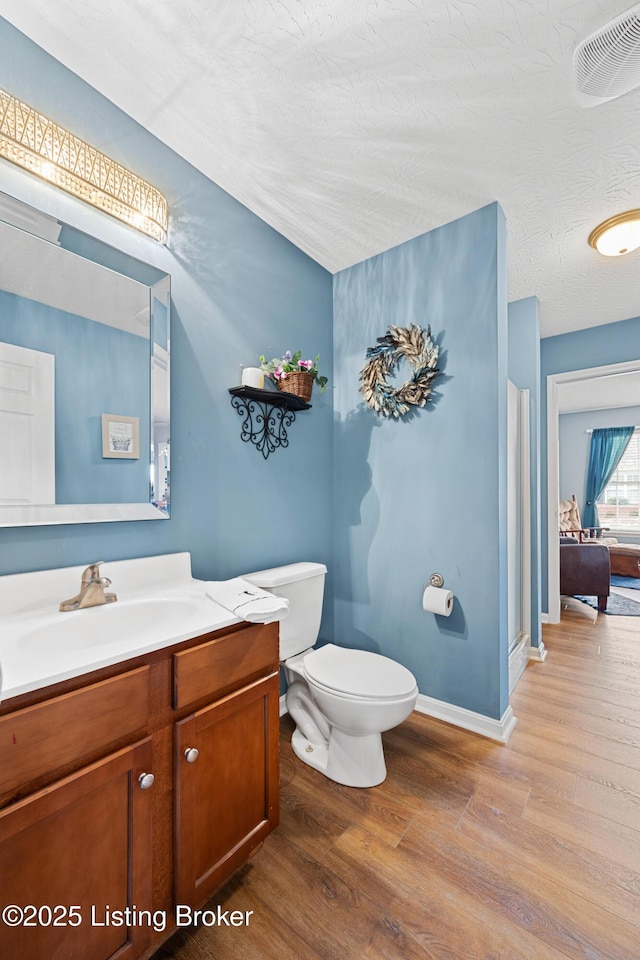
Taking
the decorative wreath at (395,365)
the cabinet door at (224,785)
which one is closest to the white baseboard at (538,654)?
the decorative wreath at (395,365)

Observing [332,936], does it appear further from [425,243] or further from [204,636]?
[425,243]

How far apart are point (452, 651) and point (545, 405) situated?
261 cm

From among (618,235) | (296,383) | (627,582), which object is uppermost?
(618,235)

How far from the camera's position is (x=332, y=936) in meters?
1.07

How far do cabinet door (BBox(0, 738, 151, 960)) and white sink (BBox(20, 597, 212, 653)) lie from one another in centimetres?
29

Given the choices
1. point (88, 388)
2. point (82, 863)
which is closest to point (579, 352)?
point (88, 388)

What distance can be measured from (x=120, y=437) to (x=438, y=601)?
1.56m

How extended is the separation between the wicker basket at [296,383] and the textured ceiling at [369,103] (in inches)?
32.0

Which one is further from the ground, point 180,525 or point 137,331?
point 137,331

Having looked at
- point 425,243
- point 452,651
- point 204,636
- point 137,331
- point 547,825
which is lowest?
point 547,825

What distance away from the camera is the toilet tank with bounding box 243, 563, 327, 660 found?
1760mm

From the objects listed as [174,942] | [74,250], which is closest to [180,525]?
[74,250]

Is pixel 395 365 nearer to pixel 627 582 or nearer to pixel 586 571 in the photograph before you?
pixel 586 571

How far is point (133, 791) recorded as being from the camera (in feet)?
3.06
